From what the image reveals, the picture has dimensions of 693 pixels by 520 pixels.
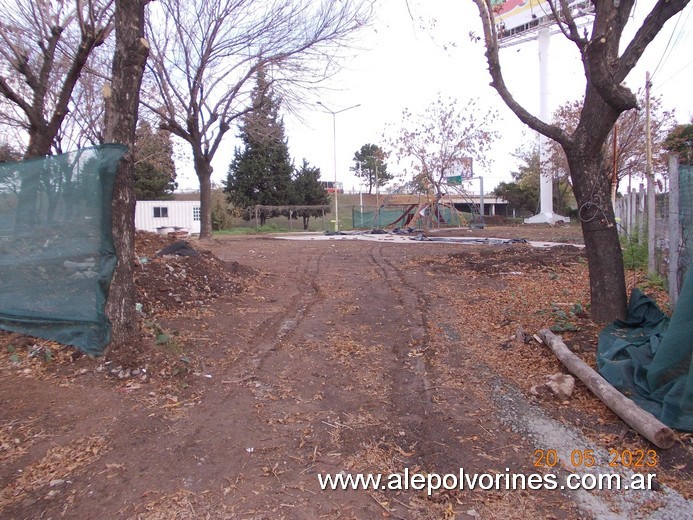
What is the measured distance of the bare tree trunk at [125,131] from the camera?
4.98 metres

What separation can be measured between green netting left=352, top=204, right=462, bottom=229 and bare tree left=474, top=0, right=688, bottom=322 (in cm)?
2477

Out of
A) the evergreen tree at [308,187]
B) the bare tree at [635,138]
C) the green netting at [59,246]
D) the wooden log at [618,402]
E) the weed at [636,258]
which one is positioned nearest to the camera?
the wooden log at [618,402]

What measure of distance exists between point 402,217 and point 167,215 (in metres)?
16.7

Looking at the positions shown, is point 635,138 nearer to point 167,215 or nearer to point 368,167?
point 167,215

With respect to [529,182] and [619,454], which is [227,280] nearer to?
[619,454]

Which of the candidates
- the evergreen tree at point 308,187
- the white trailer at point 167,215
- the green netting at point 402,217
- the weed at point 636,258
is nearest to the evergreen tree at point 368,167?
the evergreen tree at point 308,187

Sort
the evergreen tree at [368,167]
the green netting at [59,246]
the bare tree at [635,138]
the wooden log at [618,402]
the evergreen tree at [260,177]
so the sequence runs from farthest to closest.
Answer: the evergreen tree at [368,167] < the evergreen tree at [260,177] < the bare tree at [635,138] < the green netting at [59,246] < the wooden log at [618,402]

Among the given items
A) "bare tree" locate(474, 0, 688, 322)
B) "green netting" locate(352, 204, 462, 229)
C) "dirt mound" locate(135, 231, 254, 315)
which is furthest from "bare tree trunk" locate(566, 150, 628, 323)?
"green netting" locate(352, 204, 462, 229)

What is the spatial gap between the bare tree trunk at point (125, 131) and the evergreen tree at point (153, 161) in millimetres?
5198

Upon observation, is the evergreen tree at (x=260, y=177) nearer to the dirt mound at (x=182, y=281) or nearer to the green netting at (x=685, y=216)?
the dirt mound at (x=182, y=281)

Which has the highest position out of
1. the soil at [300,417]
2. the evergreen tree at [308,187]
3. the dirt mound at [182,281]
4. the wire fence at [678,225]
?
the evergreen tree at [308,187]

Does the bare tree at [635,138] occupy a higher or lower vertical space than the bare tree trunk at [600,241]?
higher

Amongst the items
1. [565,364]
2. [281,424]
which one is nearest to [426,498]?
[281,424]

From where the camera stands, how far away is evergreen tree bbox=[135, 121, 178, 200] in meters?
19.9
